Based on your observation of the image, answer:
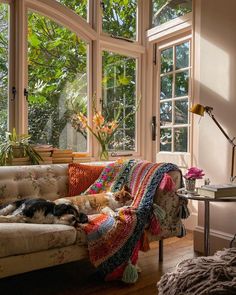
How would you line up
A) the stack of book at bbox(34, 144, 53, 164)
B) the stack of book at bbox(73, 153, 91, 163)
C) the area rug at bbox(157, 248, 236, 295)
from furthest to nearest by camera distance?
the stack of book at bbox(73, 153, 91, 163) → the stack of book at bbox(34, 144, 53, 164) → the area rug at bbox(157, 248, 236, 295)

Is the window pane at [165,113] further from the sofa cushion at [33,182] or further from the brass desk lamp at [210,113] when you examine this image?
the sofa cushion at [33,182]

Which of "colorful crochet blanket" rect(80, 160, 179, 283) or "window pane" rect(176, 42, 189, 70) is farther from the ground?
"window pane" rect(176, 42, 189, 70)

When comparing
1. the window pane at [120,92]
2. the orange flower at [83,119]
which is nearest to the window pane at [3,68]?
the orange flower at [83,119]

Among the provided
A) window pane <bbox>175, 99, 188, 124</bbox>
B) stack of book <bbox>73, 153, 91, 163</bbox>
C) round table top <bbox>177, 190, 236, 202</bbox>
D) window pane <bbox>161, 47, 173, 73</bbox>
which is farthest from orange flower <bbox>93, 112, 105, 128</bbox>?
round table top <bbox>177, 190, 236, 202</bbox>

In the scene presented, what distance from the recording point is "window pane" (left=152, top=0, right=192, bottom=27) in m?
3.63

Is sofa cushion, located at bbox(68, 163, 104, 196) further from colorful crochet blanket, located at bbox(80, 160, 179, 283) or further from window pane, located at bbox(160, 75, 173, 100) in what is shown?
window pane, located at bbox(160, 75, 173, 100)

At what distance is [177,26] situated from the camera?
3.63 metres

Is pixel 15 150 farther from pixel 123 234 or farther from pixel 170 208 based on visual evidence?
pixel 170 208

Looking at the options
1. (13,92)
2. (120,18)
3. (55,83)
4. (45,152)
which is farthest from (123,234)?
(120,18)

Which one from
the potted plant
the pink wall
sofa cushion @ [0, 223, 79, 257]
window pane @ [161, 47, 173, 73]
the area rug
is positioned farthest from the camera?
window pane @ [161, 47, 173, 73]

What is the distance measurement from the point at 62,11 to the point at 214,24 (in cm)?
155

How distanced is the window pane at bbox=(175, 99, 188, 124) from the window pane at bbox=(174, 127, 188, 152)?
3.6 inches

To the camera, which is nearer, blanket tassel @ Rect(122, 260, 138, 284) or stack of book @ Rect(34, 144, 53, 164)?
blanket tassel @ Rect(122, 260, 138, 284)

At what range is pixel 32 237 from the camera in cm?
194
